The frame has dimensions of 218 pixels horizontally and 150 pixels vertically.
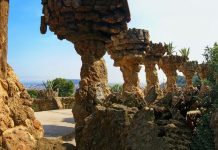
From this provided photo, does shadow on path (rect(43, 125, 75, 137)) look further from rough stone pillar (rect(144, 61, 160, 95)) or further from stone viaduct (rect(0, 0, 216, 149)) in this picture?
rough stone pillar (rect(144, 61, 160, 95))

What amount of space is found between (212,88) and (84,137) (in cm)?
159

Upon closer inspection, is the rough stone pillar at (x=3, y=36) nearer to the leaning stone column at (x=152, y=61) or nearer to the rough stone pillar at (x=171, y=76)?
the leaning stone column at (x=152, y=61)

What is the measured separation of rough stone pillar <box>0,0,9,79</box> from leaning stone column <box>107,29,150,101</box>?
760cm

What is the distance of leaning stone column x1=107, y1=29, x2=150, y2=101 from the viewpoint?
39.3ft

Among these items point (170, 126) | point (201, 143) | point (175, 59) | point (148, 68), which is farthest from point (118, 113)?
point (175, 59)

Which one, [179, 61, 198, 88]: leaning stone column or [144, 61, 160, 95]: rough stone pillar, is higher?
[179, 61, 198, 88]: leaning stone column

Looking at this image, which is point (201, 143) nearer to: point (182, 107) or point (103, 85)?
point (182, 107)

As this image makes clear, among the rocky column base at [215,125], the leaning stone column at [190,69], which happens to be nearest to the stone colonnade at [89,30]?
the rocky column base at [215,125]

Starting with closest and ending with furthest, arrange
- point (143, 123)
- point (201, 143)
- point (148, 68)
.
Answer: point (201, 143)
point (143, 123)
point (148, 68)

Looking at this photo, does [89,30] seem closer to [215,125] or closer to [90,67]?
[90,67]

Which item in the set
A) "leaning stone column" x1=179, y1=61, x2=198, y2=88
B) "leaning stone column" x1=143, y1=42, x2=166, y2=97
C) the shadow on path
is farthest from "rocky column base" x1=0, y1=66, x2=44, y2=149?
"leaning stone column" x1=179, y1=61, x2=198, y2=88

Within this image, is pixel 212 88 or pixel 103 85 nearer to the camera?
pixel 212 88

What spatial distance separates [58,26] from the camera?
27.1 feet

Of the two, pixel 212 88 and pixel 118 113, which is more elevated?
pixel 212 88
